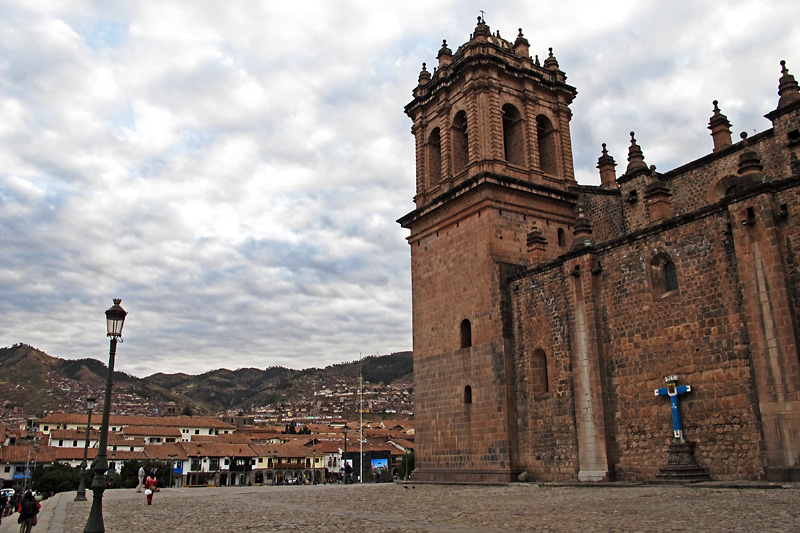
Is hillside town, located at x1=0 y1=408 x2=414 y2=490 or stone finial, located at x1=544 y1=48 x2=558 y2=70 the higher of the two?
stone finial, located at x1=544 y1=48 x2=558 y2=70

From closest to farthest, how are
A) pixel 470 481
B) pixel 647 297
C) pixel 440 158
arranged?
pixel 647 297 < pixel 470 481 < pixel 440 158

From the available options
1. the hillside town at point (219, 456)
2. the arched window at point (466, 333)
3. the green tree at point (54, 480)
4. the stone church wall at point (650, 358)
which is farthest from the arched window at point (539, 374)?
the green tree at point (54, 480)

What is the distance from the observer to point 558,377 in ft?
63.1

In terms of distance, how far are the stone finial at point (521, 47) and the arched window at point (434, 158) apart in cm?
442

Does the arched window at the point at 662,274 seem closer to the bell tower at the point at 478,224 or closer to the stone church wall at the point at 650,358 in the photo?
the stone church wall at the point at 650,358

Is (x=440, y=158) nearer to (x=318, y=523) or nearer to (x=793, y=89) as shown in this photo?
(x=793, y=89)

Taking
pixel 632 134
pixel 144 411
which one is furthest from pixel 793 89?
pixel 144 411

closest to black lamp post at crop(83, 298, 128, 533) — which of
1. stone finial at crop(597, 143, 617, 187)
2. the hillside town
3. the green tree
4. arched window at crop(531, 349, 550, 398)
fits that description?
arched window at crop(531, 349, 550, 398)

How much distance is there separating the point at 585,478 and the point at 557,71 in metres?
16.2

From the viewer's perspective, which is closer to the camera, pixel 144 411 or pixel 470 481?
pixel 470 481

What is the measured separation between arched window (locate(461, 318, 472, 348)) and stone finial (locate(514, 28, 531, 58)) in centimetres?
1104

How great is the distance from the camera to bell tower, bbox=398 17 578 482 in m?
21.1

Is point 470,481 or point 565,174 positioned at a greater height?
point 565,174

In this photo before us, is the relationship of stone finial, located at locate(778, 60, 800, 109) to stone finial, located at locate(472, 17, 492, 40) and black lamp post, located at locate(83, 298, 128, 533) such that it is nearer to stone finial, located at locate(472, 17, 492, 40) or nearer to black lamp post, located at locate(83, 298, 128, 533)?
stone finial, located at locate(472, 17, 492, 40)
